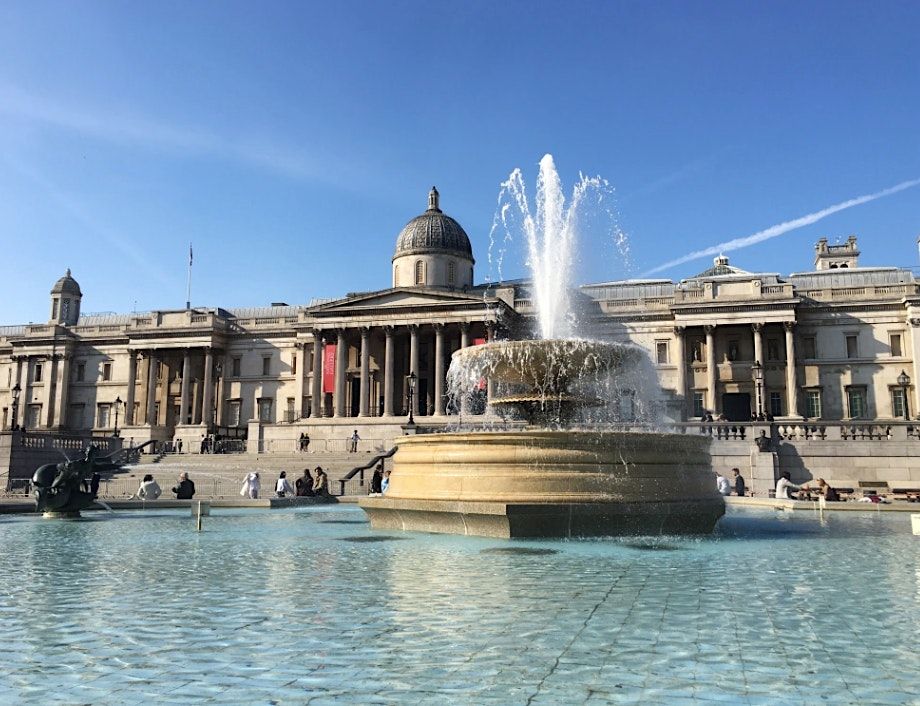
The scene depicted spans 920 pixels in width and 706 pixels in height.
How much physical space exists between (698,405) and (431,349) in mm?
19189

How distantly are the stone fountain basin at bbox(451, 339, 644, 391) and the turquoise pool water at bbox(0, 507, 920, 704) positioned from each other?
5683 mm

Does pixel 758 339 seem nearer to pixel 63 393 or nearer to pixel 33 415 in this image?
pixel 63 393

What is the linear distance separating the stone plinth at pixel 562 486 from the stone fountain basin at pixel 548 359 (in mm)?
3851

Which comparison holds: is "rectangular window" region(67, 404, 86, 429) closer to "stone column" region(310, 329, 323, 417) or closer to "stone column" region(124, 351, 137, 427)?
"stone column" region(124, 351, 137, 427)

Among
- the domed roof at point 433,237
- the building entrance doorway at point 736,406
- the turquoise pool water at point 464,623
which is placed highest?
the domed roof at point 433,237

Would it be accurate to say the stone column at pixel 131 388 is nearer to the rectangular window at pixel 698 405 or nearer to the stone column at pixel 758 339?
the rectangular window at pixel 698 405

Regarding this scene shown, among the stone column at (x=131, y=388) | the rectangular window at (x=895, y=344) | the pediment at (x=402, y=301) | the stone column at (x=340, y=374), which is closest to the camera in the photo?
the rectangular window at (x=895, y=344)

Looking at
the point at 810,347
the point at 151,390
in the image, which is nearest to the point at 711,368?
the point at 810,347

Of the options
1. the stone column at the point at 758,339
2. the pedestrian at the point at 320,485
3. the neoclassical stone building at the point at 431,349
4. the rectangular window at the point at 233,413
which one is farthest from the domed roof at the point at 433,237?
the pedestrian at the point at 320,485

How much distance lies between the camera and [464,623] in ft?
21.4

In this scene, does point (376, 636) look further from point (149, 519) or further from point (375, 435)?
point (375, 435)

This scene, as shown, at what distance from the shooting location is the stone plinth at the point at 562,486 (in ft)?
39.9

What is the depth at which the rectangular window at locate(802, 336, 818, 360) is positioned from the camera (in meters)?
54.9

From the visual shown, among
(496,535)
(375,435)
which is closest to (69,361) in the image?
(375,435)
